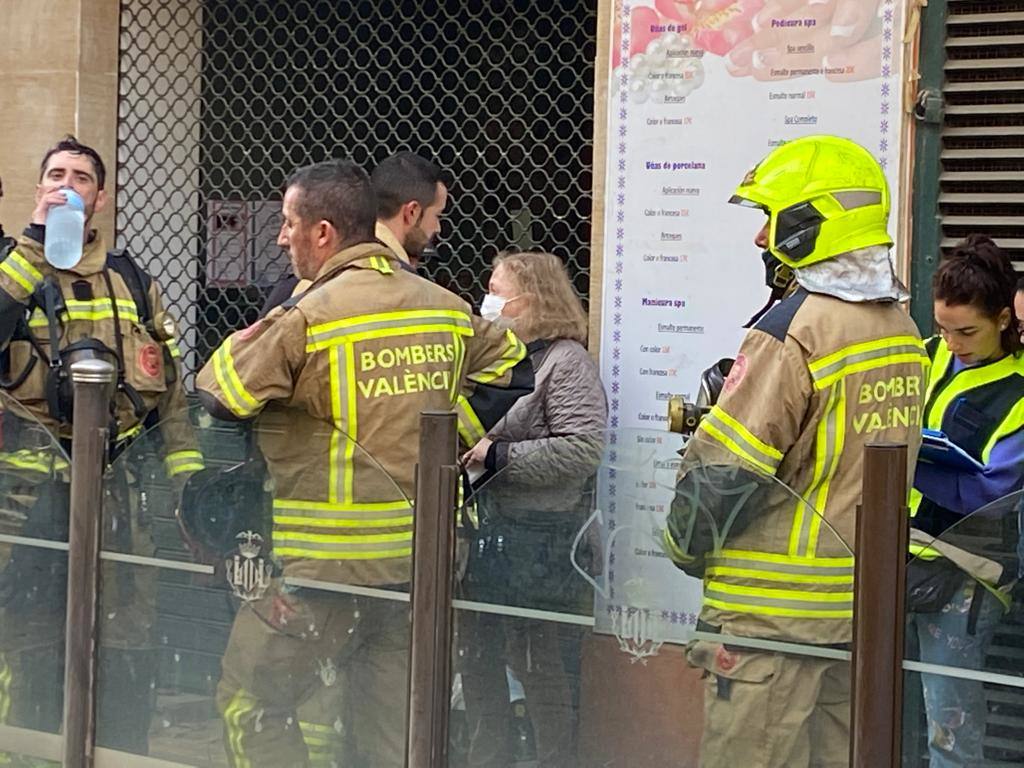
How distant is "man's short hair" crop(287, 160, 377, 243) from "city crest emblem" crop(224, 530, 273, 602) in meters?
0.76

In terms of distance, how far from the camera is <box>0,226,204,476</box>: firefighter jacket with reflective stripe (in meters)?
4.80

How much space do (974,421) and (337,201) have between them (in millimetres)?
1630

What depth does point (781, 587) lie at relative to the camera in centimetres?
301

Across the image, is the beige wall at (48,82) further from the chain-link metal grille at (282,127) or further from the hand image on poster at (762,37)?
the hand image on poster at (762,37)

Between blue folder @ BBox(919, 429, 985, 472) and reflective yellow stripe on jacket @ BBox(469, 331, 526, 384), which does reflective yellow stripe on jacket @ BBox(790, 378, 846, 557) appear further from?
→ reflective yellow stripe on jacket @ BBox(469, 331, 526, 384)

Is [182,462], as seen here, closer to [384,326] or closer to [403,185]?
[384,326]

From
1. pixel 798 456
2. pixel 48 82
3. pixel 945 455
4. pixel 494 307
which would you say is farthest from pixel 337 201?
pixel 48 82

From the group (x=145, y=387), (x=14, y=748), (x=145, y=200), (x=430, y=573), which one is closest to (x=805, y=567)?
(x=430, y=573)

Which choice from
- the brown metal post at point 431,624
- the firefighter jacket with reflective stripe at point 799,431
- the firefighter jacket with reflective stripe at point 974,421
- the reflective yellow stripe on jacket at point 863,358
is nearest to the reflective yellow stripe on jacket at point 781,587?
the firefighter jacket with reflective stripe at point 799,431

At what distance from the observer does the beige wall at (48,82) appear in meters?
6.82

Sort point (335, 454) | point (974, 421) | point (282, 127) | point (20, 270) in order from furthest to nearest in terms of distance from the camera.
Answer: point (282, 127) < point (20, 270) < point (974, 421) < point (335, 454)

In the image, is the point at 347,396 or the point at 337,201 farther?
the point at 337,201

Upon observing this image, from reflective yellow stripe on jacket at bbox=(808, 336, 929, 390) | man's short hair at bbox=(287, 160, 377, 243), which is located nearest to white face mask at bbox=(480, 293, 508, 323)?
man's short hair at bbox=(287, 160, 377, 243)

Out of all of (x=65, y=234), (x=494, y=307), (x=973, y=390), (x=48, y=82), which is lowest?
(x=973, y=390)
